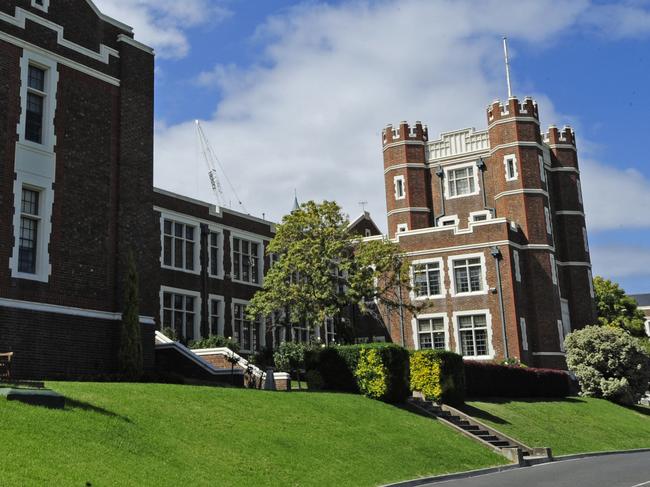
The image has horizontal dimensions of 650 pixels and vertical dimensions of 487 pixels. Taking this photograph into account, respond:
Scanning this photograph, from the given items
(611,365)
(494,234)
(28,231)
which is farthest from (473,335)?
(28,231)

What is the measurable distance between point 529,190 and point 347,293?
21.0 metres

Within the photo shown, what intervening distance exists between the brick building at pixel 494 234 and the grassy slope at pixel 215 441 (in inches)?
852

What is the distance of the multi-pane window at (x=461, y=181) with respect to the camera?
53.8 m

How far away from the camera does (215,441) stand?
1636 cm

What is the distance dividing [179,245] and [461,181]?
22854 mm

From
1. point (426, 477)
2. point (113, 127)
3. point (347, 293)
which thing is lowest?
point (426, 477)

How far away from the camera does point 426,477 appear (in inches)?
743

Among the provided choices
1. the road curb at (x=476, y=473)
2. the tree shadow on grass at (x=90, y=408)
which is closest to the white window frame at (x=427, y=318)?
the road curb at (x=476, y=473)

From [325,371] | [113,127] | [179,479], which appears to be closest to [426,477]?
[179,479]

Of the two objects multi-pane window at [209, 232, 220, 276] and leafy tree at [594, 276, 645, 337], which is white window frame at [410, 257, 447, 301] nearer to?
multi-pane window at [209, 232, 220, 276]

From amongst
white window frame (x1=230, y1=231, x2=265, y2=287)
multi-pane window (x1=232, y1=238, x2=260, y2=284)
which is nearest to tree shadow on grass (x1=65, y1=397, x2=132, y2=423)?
white window frame (x1=230, y1=231, x2=265, y2=287)

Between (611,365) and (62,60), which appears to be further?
(611,365)

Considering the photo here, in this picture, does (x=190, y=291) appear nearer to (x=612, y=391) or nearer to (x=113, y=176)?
(x=113, y=176)

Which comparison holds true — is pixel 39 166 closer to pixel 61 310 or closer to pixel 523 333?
pixel 61 310
